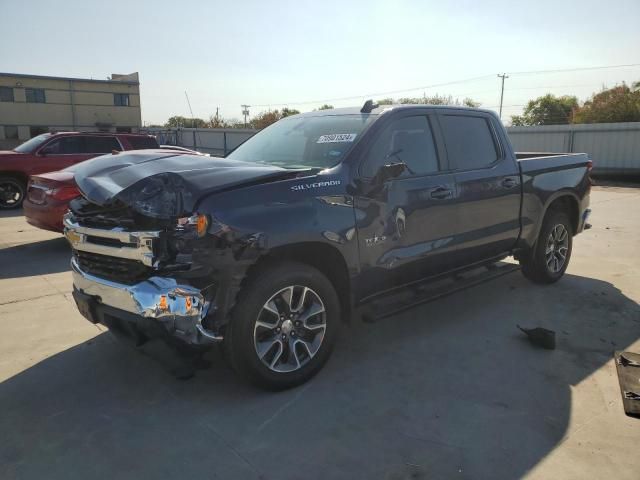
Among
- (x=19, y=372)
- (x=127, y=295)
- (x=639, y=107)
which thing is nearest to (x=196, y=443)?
(x=127, y=295)

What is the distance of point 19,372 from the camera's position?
12.4ft

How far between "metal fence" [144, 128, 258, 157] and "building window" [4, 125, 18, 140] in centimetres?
1092

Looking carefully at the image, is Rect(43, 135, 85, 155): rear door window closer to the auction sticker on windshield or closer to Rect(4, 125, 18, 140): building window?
the auction sticker on windshield

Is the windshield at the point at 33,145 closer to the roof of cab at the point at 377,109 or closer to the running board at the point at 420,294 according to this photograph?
the roof of cab at the point at 377,109

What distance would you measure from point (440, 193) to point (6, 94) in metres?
38.8

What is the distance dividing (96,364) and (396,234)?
99.9 inches

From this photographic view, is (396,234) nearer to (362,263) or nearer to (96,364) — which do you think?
(362,263)

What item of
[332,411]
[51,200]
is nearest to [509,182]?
[332,411]

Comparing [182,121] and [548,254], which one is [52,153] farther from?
[182,121]

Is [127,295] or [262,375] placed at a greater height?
[127,295]

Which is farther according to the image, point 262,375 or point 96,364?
point 96,364

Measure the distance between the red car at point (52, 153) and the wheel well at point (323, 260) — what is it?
360 inches

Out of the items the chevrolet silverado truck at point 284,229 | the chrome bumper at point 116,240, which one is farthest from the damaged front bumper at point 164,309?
the chrome bumper at point 116,240

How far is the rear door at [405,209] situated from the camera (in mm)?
3812
